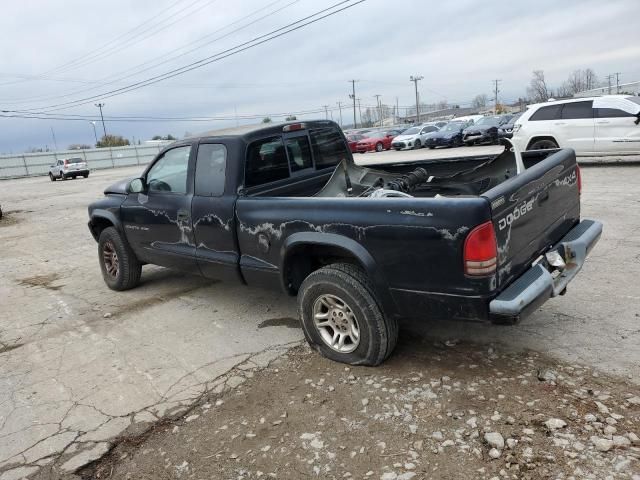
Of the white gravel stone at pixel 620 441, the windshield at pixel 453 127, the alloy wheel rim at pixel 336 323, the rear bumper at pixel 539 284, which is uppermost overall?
the windshield at pixel 453 127

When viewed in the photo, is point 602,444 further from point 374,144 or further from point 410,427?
point 374,144

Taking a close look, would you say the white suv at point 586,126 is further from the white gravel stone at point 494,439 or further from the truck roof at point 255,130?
the white gravel stone at point 494,439

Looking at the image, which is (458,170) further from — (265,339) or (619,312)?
(265,339)

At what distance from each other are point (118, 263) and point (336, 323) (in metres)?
3.41

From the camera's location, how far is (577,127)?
40.3 feet

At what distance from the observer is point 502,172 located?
15.1ft

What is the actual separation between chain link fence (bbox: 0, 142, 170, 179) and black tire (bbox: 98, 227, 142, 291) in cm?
3940

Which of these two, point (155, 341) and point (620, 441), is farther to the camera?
point (155, 341)

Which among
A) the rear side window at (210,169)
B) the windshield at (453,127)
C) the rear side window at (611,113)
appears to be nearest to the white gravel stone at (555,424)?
the rear side window at (210,169)

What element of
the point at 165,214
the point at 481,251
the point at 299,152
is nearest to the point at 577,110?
the point at 299,152

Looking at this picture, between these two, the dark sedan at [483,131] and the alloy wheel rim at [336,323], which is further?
the dark sedan at [483,131]

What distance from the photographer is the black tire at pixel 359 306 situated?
342 centimetres

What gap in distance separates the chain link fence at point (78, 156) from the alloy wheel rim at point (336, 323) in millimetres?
42602

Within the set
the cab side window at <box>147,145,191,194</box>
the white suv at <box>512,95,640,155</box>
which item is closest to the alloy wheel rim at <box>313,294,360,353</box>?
the cab side window at <box>147,145,191,194</box>
